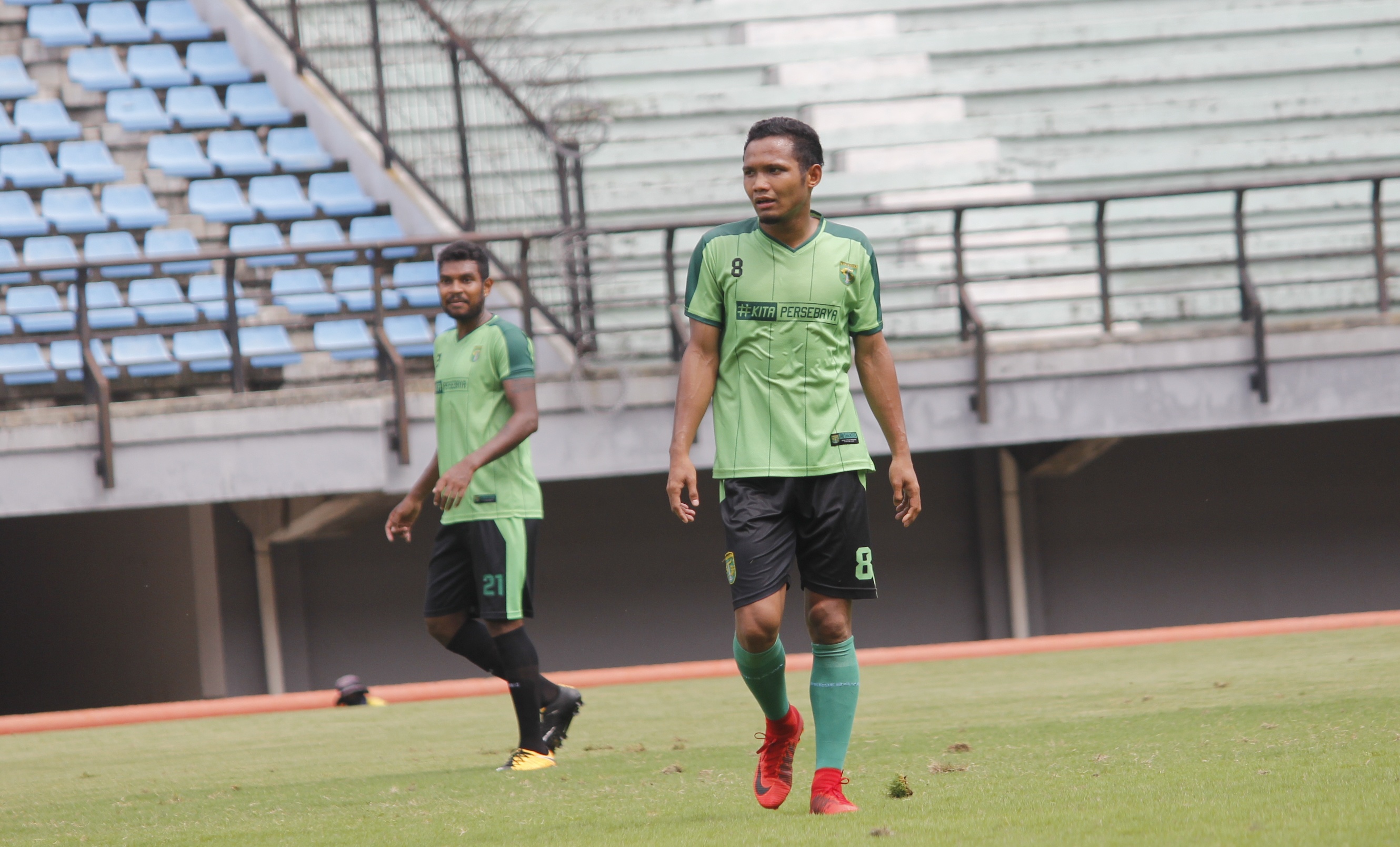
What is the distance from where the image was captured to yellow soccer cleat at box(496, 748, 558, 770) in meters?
4.94

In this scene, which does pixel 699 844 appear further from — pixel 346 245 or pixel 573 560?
pixel 573 560

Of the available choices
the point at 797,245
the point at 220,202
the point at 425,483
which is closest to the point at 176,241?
the point at 220,202

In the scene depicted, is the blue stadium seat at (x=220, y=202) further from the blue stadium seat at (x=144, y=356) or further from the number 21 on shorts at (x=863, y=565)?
the number 21 on shorts at (x=863, y=565)

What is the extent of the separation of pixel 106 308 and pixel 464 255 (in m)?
6.35

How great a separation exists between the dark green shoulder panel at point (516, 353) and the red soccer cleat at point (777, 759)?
1931mm

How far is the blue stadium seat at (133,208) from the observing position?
12258 millimetres

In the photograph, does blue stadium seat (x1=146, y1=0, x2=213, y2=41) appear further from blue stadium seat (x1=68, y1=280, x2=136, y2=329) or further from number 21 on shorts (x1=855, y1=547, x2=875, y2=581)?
number 21 on shorts (x1=855, y1=547, x2=875, y2=581)

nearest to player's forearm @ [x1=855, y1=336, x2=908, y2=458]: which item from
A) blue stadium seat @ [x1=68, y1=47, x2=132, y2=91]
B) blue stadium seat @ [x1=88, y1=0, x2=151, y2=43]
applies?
blue stadium seat @ [x1=68, y1=47, x2=132, y2=91]

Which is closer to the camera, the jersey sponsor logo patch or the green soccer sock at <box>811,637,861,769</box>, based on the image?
the green soccer sock at <box>811,637,861,769</box>

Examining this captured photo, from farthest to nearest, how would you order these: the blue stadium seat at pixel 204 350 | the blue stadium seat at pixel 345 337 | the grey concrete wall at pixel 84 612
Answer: the grey concrete wall at pixel 84 612 → the blue stadium seat at pixel 345 337 → the blue stadium seat at pixel 204 350

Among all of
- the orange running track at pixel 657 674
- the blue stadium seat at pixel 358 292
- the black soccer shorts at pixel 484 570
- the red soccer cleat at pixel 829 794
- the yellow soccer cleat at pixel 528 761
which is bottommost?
the orange running track at pixel 657 674

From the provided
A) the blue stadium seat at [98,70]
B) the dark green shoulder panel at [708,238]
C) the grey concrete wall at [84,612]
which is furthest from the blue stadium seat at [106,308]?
the dark green shoulder panel at [708,238]

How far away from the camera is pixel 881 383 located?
3822 mm

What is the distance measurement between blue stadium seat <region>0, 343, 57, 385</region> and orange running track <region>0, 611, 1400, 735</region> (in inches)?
87.7
